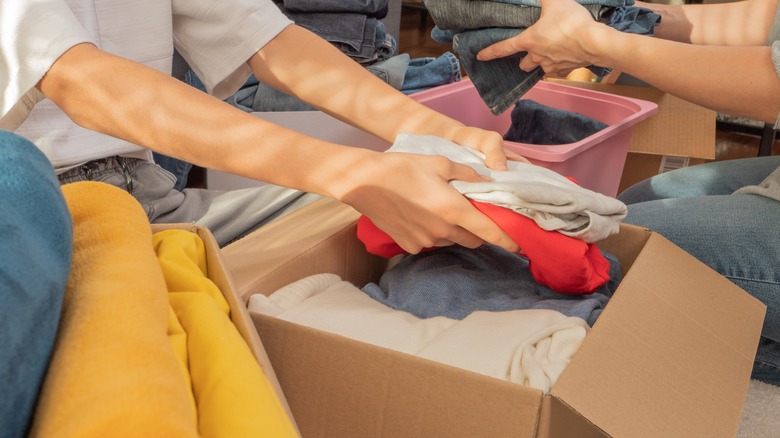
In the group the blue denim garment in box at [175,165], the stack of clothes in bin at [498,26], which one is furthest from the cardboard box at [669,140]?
the blue denim garment in box at [175,165]

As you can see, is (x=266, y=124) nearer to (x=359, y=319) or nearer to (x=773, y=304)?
(x=359, y=319)

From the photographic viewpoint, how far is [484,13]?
111 cm

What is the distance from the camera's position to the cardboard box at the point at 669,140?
1.39 meters

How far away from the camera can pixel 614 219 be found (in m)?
0.73

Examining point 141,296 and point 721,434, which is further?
point 721,434

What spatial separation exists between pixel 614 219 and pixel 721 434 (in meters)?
0.26

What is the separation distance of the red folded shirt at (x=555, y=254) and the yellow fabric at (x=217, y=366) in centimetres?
32

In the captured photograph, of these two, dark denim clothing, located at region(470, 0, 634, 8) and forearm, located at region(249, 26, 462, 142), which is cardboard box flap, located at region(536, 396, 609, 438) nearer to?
forearm, located at region(249, 26, 462, 142)

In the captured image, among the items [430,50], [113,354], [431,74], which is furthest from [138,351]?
[430,50]

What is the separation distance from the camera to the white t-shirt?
0.66m

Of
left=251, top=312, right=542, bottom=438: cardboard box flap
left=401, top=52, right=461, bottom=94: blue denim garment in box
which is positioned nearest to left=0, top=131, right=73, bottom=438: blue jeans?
left=251, top=312, right=542, bottom=438: cardboard box flap

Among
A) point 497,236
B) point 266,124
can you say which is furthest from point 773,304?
point 266,124

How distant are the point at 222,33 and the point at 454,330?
52 cm

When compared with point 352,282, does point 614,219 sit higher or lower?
higher
